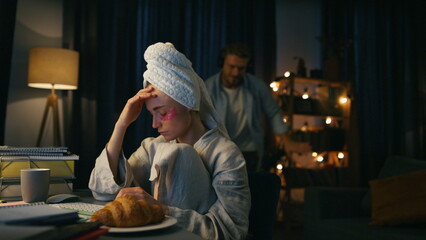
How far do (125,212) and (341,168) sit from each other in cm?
324

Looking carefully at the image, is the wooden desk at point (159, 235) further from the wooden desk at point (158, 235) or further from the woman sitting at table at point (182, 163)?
the woman sitting at table at point (182, 163)

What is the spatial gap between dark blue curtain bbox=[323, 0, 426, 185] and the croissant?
3.86 metres

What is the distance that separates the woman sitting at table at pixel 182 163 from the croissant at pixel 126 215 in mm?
178

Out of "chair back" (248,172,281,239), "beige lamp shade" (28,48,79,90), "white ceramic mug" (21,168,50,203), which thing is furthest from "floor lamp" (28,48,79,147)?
"chair back" (248,172,281,239)

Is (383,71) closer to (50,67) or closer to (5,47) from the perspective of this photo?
(50,67)

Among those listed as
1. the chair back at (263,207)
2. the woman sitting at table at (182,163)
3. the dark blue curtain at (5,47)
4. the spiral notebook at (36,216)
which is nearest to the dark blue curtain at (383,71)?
the dark blue curtain at (5,47)

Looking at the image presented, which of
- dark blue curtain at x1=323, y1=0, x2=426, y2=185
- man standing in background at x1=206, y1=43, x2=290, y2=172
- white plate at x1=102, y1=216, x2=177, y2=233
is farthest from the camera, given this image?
dark blue curtain at x1=323, y1=0, x2=426, y2=185

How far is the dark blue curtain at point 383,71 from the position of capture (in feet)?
14.1

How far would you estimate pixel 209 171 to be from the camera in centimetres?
116

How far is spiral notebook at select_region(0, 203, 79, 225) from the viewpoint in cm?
61

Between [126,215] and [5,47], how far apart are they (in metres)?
2.68

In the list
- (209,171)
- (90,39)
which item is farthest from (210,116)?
(90,39)

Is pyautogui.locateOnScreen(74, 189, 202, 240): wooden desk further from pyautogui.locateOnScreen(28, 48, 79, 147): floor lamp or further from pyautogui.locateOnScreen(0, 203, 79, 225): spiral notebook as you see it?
pyautogui.locateOnScreen(28, 48, 79, 147): floor lamp

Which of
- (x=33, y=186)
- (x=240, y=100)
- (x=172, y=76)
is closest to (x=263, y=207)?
(x=172, y=76)
